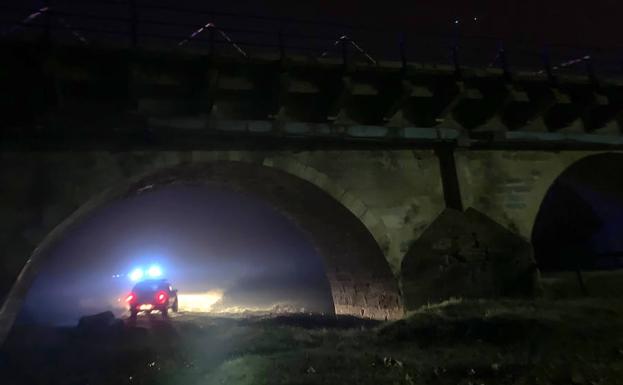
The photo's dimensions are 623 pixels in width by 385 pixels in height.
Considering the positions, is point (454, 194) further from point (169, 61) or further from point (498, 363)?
point (169, 61)

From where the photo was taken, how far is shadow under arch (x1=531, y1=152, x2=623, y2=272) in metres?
13.7

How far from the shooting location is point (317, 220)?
11.6 m

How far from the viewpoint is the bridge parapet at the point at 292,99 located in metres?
8.18

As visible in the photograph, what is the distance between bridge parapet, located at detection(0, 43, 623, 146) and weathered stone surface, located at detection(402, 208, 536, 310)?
2132 millimetres

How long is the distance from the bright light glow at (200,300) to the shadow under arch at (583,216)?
18.3m

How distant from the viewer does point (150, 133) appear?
338 inches

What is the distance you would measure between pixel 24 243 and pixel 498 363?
299 inches

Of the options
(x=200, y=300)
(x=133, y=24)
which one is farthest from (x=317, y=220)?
(x=200, y=300)

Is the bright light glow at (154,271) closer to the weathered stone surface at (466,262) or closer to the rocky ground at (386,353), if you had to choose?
the rocky ground at (386,353)

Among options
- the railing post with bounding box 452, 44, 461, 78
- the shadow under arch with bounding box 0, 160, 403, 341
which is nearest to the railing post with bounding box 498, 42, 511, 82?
the railing post with bounding box 452, 44, 461, 78

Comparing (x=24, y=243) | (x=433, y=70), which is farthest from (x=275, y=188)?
(x=24, y=243)

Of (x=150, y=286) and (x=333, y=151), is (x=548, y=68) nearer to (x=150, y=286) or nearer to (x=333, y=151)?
(x=333, y=151)

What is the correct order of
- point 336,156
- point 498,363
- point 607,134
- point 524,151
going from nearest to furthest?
point 498,363 < point 336,156 < point 524,151 < point 607,134

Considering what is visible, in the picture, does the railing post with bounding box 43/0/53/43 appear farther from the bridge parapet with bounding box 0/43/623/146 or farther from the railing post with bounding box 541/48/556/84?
the railing post with bounding box 541/48/556/84
